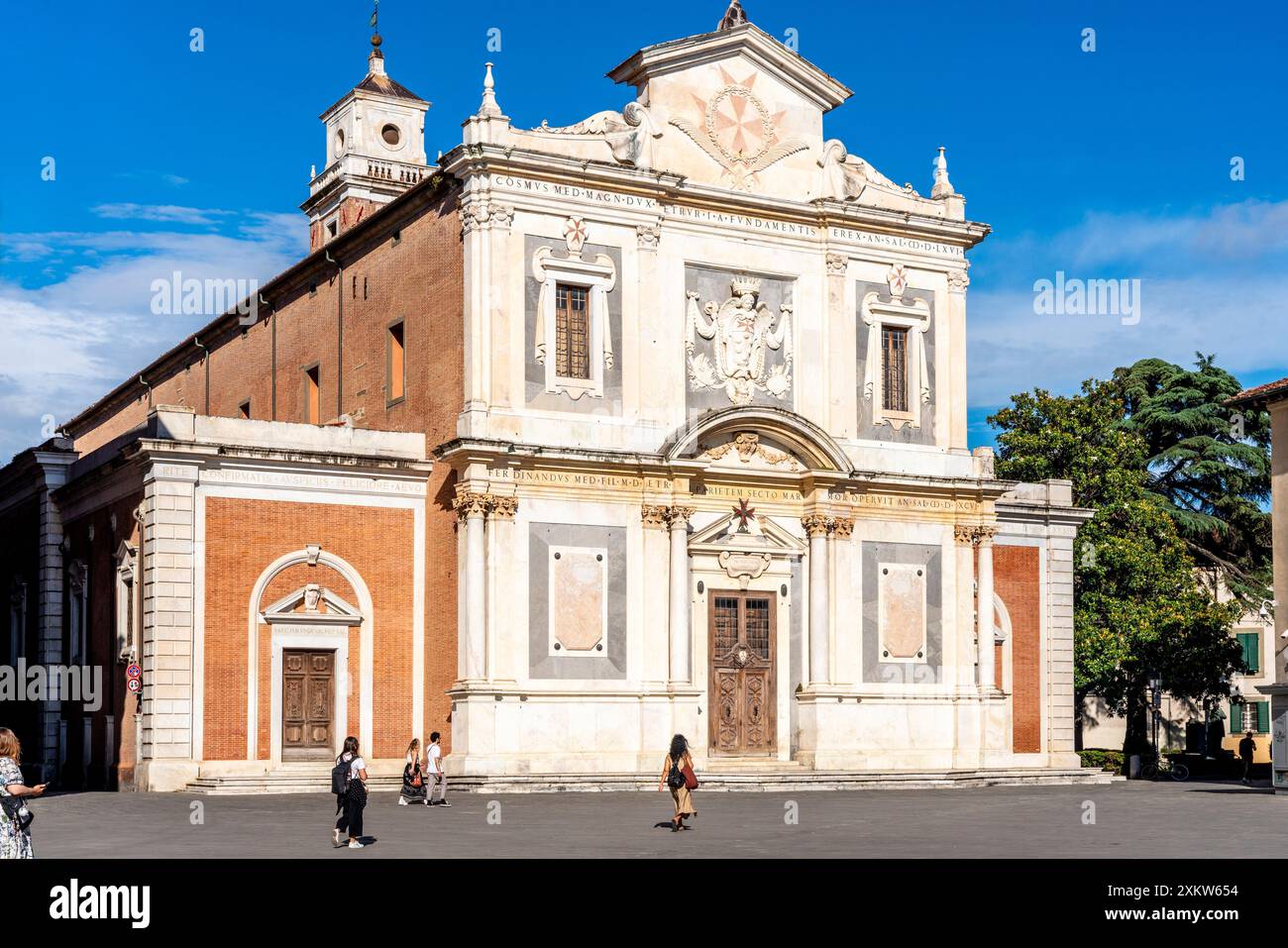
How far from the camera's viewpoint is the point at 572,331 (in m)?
36.5

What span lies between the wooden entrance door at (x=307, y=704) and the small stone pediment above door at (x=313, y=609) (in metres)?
0.67

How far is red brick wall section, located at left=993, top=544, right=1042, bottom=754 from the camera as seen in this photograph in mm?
43219

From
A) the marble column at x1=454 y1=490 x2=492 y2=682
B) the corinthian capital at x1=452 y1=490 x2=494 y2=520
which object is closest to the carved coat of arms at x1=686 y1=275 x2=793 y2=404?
the corinthian capital at x1=452 y1=490 x2=494 y2=520

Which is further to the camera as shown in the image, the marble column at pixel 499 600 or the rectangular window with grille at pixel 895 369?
the rectangular window with grille at pixel 895 369

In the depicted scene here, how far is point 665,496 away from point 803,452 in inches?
144

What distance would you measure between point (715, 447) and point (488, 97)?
29.2 feet

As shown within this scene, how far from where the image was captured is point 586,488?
36062 mm

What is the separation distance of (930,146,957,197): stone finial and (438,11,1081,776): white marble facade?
0.27 ft

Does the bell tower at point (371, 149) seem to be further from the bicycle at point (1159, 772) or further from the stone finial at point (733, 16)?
the bicycle at point (1159, 772)

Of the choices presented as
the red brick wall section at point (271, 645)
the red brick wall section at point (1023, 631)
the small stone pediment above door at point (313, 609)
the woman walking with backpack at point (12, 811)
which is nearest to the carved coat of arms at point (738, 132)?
the red brick wall section at point (1023, 631)

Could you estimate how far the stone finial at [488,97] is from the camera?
3550 cm

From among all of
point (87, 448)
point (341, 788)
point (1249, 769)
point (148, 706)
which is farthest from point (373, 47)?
point (341, 788)

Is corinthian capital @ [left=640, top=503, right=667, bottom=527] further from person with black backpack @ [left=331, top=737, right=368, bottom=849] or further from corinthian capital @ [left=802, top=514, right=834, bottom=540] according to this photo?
person with black backpack @ [left=331, top=737, right=368, bottom=849]
